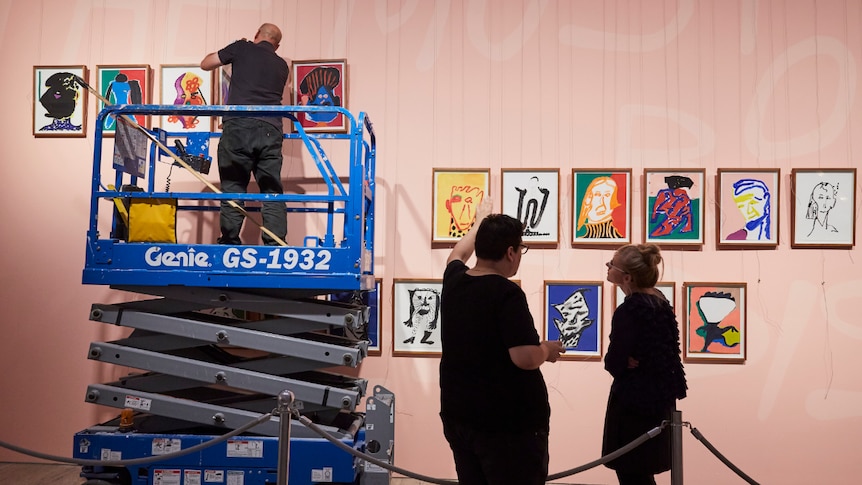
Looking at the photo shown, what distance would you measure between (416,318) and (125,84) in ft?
9.37

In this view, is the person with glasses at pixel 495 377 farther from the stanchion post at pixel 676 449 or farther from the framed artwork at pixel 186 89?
the framed artwork at pixel 186 89

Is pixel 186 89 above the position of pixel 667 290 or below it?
above

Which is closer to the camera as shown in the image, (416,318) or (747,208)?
(747,208)

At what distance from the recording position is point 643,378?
2.97 metres

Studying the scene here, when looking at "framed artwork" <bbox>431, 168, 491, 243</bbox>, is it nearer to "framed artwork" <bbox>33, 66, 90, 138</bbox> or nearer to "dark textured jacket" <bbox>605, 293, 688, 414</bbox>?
"dark textured jacket" <bbox>605, 293, 688, 414</bbox>

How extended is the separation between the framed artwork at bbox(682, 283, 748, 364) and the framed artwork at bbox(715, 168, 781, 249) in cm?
34

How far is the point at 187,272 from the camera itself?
151 inches

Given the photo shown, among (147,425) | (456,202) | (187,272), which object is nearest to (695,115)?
(456,202)

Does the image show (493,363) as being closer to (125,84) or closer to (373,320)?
(373,320)

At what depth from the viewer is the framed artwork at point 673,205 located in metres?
4.91

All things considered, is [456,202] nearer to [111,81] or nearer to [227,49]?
[227,49]

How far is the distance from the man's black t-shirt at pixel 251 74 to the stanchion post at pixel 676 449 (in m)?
2.87

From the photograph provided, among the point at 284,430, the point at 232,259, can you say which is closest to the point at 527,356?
the point at 284,430

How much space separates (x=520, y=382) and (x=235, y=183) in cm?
251
